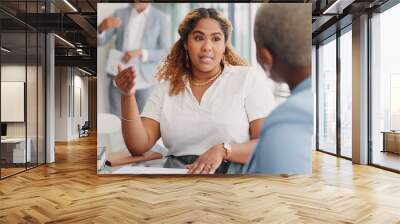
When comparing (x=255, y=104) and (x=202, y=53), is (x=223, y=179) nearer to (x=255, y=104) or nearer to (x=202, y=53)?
(x=255, y=104)

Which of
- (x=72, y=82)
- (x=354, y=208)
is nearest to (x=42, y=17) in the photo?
(x=354, y=208)

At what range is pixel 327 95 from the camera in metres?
10.6

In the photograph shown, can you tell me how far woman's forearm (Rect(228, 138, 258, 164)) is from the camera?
19.7ft

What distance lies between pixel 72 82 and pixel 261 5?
12222 millimetres

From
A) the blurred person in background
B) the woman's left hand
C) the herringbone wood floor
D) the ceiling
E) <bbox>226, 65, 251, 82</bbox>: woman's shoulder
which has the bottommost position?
the herringbone wood floor

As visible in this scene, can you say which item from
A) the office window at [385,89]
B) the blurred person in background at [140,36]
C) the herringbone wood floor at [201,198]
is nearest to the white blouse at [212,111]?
the blurred person in background at [140,36]

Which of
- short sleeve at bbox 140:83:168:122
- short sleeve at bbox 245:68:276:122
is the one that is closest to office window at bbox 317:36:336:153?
short sleeve at bbox 245:68:276:122

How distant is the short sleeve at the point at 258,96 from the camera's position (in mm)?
6051

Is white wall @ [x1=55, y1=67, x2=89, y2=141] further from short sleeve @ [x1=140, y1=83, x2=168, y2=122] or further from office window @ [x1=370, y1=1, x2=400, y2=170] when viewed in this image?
office window @ [x1=370, y1=1, x2=400, y2=170]

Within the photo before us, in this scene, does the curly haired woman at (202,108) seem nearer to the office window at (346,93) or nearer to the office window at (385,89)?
the office window at (385,89)

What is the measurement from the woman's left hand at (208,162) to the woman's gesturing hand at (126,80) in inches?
58.8

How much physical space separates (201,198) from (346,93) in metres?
5.76

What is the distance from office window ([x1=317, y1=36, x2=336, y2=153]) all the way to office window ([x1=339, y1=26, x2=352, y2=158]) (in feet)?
1.59

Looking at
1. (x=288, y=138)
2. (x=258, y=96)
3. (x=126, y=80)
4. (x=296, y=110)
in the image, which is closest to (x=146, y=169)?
→ (x=126, y=80)
